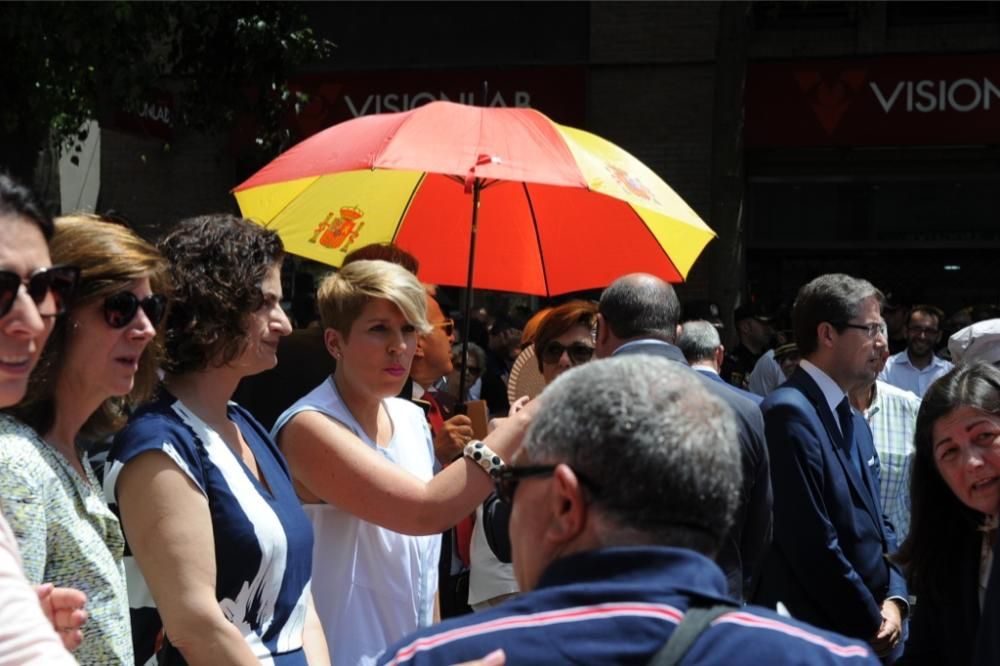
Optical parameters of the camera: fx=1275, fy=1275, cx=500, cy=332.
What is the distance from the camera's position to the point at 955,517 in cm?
390

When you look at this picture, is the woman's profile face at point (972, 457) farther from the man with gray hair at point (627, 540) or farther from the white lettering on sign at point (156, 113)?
the white lettering on sign at point (156, 113)

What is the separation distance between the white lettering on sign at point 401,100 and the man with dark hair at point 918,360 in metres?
5.98

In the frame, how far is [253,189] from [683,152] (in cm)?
924

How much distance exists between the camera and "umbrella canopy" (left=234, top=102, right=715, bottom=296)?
219 inches

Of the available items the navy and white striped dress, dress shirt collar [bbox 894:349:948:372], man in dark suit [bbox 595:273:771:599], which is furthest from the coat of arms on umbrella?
dress shirt collar [bbox 894:349:948:372]

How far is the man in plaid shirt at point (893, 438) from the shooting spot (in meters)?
6.55

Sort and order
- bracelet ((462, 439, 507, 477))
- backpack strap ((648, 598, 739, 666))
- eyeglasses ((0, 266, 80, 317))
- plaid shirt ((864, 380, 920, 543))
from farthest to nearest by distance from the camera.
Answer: plaid shirt ((864, 380, 920, 543)) → bracelet ((462, 439, 507, 477)) → eyeglasses ((0, 266, 80, 317)) → backpack strap ((648, 598, 739, 666))

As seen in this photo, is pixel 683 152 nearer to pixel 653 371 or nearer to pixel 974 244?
pixel 974 244

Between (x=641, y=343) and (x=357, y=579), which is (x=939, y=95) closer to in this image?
(x=641, y=343)

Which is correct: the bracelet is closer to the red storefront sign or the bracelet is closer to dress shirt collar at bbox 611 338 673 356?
dress shirt collar at bbox 611 338 673 356

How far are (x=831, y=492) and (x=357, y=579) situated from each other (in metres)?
2.19

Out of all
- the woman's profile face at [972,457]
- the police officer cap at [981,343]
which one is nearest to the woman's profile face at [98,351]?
the woman's profile face at [972,457]

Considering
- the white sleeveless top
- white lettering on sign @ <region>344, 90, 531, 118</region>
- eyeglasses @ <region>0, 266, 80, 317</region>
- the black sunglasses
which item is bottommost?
the white sleeveless top

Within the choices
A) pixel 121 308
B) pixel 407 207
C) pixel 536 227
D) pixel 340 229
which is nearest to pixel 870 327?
pixel 536 227
